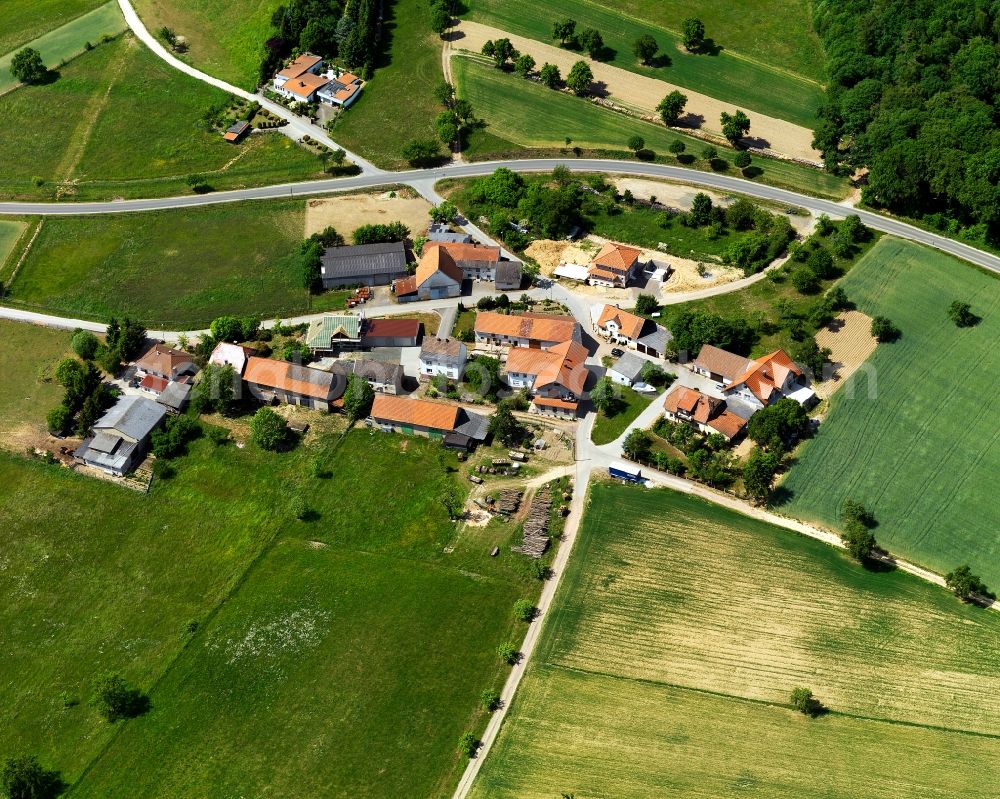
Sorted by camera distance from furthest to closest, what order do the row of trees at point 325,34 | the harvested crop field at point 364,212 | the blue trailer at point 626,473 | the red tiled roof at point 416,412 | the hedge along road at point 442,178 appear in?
1. the row of trees at point 325,34
2. the hedge along road at point 442,178
3. the harvested crop field at point 364,212
4. the red tiled roof at point 416,412
5. the blue trailer at point 626,473

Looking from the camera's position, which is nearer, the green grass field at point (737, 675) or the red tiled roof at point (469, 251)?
the green grass field at point (737, 675)

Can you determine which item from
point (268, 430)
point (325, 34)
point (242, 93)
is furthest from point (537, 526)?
point (325, 34)

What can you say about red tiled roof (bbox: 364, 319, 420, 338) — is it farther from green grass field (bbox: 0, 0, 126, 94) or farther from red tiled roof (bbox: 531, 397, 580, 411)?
green grass field (bbox: 0, 0, 126, 94)

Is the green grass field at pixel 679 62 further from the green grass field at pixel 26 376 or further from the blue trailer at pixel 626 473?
the green grass field at pixel 26 376

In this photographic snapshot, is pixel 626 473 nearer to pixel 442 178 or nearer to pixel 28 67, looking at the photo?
pixel 442 178

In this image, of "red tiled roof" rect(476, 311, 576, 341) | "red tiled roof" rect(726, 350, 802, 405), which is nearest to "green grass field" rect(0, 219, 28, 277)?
"red tiled roof" rect(476, 311, 576, 341)

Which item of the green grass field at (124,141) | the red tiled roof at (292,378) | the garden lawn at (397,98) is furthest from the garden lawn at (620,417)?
the green grass field at (124,141)
